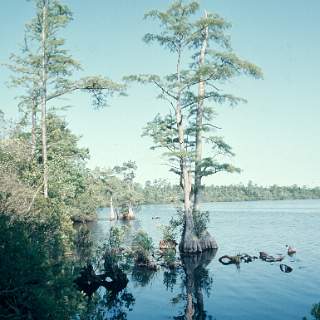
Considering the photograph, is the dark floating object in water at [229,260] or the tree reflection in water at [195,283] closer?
the tree reflection in water at [195,283]

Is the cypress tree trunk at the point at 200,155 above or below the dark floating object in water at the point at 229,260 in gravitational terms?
above

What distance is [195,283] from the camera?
23.0m

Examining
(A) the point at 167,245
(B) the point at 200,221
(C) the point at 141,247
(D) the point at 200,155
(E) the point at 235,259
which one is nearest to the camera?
(C) the point at 141,247

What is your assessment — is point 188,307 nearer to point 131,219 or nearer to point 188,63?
point 188,63

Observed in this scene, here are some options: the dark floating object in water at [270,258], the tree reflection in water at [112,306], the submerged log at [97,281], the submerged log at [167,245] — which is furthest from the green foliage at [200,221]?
the tree reflection in water at [112,306]

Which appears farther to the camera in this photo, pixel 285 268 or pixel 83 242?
pixel 83 242

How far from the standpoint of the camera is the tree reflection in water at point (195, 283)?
17578 millimetres

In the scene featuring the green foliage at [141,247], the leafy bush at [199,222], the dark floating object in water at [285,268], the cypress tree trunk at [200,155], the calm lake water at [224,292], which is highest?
the cypress tree trunk at [200,155]

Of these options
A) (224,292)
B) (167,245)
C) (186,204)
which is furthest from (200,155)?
(224,292)

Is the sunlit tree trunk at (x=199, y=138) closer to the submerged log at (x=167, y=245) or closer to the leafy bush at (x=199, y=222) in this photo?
the leafy bush at (x=199, y=222)

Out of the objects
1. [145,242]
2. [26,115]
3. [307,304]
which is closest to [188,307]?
[307,304]

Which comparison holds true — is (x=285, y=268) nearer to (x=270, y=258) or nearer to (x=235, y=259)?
(x=270, y=258)

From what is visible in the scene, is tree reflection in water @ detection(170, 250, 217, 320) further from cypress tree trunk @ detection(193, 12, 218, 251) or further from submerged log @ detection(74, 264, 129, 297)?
submerged log @ detection(74, 264, 129, 297)

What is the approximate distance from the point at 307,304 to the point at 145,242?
451 inches
